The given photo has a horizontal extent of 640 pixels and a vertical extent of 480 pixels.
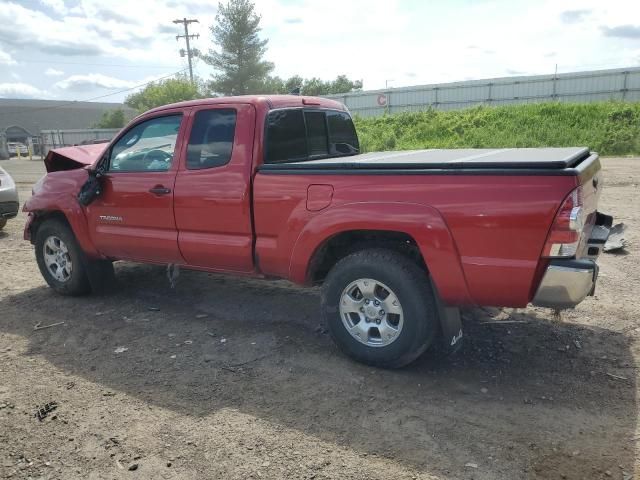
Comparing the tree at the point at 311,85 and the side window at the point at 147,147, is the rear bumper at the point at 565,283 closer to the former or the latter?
the side window at the point at 147,147

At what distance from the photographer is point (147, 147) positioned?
4.79m

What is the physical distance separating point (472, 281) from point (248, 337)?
2.02 meters

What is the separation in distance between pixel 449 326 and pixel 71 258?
395 cm

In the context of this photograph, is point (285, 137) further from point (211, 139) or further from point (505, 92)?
point (505, 92)

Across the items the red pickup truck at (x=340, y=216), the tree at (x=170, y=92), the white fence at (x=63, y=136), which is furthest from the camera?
the tree at (x=170, y=92)

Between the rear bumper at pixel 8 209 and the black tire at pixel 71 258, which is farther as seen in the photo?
the rear bumper at pixel 8 209

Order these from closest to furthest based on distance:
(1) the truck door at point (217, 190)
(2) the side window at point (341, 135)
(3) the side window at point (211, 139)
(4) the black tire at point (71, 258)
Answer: (1) the truck door at point (217, 190) → (3) the side window at point (211, 139) → (2) the side window at point (341, 135) → (4) the black tire at point (71, 258)

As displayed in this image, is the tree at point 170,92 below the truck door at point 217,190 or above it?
above

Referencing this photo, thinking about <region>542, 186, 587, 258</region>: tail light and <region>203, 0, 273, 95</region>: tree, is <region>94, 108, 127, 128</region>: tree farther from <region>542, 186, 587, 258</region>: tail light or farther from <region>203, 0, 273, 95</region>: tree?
<region>542, 186, 587, 258</region>: tail light

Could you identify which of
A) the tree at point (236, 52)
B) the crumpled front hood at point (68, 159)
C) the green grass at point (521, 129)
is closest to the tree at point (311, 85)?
the tree at point (236, 52)

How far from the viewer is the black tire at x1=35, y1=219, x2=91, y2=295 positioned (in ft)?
17.5

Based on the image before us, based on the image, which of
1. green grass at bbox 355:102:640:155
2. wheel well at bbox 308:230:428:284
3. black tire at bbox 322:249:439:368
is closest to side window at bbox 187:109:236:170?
wheel well at bbox 308:230:428:284

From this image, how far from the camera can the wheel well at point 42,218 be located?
5.47 metres

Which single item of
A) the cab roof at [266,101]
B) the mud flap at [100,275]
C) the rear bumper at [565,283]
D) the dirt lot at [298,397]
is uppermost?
the cab roof at [266,101]
